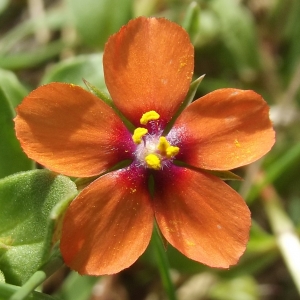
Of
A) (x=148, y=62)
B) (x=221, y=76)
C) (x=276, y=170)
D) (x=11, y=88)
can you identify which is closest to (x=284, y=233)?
(x=276, y=170)

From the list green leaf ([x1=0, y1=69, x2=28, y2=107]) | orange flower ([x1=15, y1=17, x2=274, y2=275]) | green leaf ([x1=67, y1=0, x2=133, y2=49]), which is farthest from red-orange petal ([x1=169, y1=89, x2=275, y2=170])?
green leaf ([x1=67, y1=0, x2=133, y2=49])

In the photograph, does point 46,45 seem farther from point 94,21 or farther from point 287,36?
point 287,36

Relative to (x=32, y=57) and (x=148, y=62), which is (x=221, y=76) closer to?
(x=32, y=57)

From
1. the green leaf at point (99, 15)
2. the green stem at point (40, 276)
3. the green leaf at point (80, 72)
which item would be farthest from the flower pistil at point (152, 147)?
the green leaf at point (99, 15)

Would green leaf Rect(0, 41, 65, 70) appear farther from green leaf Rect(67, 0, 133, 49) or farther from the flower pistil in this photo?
the flower pistil

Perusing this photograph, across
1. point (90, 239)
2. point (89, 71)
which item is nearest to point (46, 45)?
point (89, 71)
